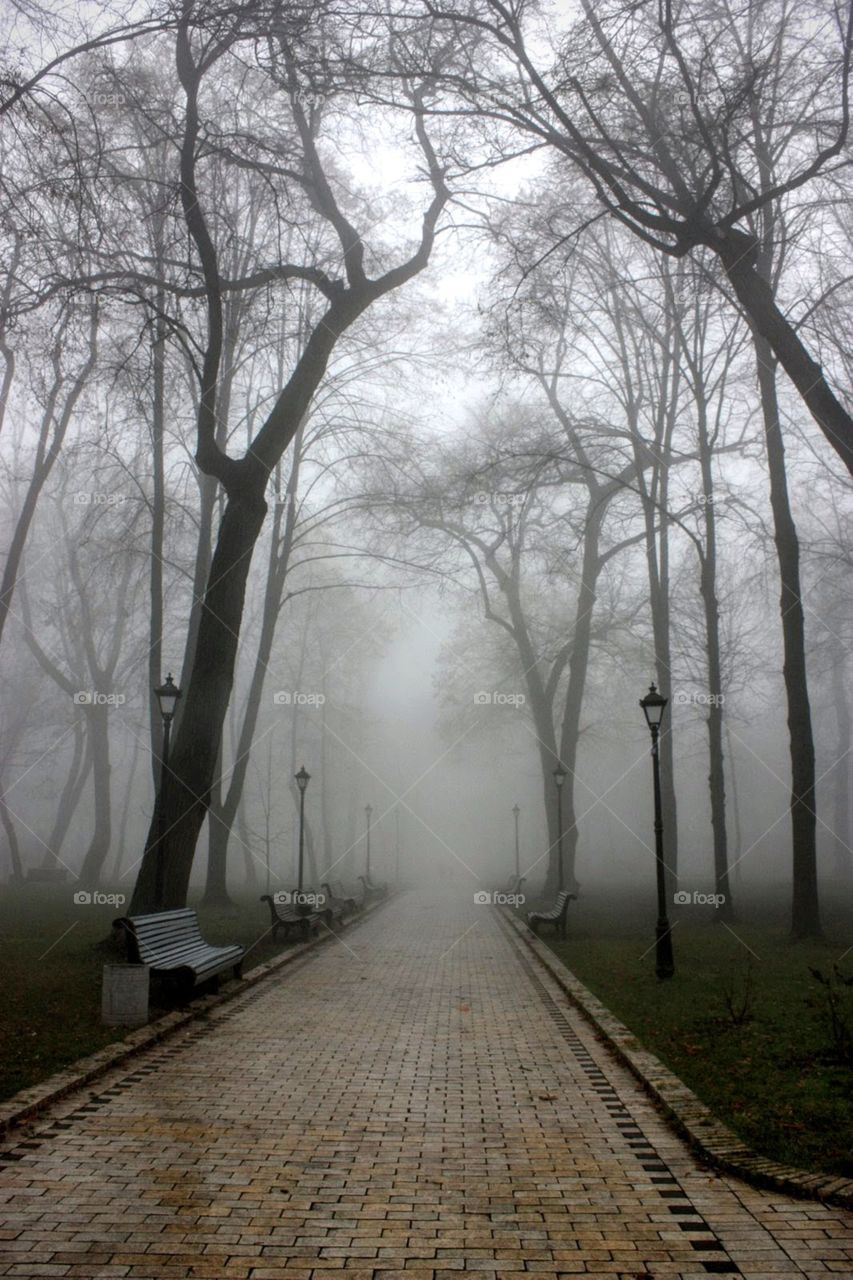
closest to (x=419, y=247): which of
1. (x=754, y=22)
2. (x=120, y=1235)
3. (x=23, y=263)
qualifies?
(x=754, y=22)

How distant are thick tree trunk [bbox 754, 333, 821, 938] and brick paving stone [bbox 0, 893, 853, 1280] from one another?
7.34 m

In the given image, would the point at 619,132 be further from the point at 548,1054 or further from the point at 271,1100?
the point at 271,1100

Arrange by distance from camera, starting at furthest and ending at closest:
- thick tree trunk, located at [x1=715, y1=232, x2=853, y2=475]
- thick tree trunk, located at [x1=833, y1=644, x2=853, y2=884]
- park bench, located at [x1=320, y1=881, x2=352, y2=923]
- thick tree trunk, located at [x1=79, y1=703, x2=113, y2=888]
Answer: thick tree trunk, located at [x1=833, y1=644, x2=853, y2=884]
thick tree trunk, located at [x1=79, y1=703, x2=113, y2=888]
park bench, located at [x1=320, y1=881, x2=352, y2=923]
thick tree trunk, located at [x1=715, y1=232, x2=853, y2=475]

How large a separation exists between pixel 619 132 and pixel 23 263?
→ 6.86 m

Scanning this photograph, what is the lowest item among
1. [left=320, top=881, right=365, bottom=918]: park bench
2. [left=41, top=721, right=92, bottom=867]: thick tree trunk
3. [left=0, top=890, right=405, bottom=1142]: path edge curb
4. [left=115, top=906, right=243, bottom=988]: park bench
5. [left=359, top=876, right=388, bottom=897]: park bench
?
[left=359, top=876, right=388, bottom=897]: park bench

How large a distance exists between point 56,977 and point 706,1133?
24.5 ft

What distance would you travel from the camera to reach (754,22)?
13.1 metres

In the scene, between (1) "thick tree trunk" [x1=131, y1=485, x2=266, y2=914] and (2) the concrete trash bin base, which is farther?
(1) "thick tree trunk" [x1=131, y1=485, x2=266, y2=914]

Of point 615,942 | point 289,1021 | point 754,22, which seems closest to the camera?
point 289,1021

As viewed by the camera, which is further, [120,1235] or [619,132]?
[619,132]

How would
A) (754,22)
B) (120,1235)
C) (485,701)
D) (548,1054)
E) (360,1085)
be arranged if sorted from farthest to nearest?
(485,701), (754,22), (548,1054), (360,1085), (120,1235)

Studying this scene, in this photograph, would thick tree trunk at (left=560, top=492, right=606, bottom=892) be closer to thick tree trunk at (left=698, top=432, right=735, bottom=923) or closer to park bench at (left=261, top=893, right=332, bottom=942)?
thick tree trunk at (left=698, top=432, right=735, bottom=923)

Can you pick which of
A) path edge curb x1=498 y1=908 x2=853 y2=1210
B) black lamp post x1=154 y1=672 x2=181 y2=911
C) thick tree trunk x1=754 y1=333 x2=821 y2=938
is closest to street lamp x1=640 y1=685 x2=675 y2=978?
path edge curb x1=498 y1=908 x2=853 y2=1210

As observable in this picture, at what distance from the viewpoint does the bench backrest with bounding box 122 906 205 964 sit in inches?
348
